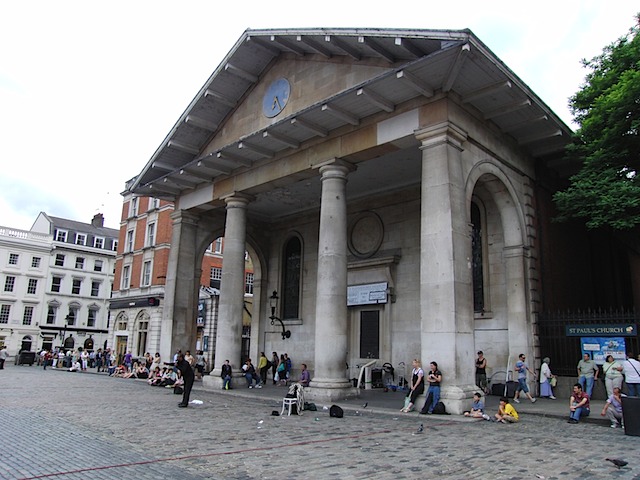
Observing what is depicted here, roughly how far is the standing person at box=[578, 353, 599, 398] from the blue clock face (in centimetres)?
1246

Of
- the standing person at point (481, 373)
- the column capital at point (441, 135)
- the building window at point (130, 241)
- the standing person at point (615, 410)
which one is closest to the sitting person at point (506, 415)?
the standing person at point (615, 410)

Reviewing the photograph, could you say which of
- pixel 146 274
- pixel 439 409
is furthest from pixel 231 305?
pixel 146 274

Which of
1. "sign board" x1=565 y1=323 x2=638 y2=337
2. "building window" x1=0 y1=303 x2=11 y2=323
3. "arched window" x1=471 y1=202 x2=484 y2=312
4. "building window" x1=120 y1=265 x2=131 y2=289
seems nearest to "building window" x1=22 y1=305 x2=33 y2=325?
"building window" x1=0 y1=303 x2=11 y2=323

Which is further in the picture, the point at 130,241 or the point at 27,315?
the point at 27,315

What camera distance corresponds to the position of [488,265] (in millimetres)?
18469

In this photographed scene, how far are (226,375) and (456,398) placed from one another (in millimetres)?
8998

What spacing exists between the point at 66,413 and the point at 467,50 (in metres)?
12.2

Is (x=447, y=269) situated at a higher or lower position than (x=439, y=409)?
higher

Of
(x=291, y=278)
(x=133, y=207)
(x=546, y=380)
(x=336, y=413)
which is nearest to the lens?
(x=336, y=413)

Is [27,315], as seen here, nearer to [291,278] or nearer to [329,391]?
[291,278]

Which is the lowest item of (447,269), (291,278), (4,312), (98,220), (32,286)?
(447,269)

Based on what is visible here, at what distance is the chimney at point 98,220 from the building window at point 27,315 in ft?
43.7

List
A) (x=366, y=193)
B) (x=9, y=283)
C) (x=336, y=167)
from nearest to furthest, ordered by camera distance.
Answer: (x=336, y=167)
(x=366, y=193)
(x=9, y=283)

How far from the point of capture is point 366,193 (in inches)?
882
